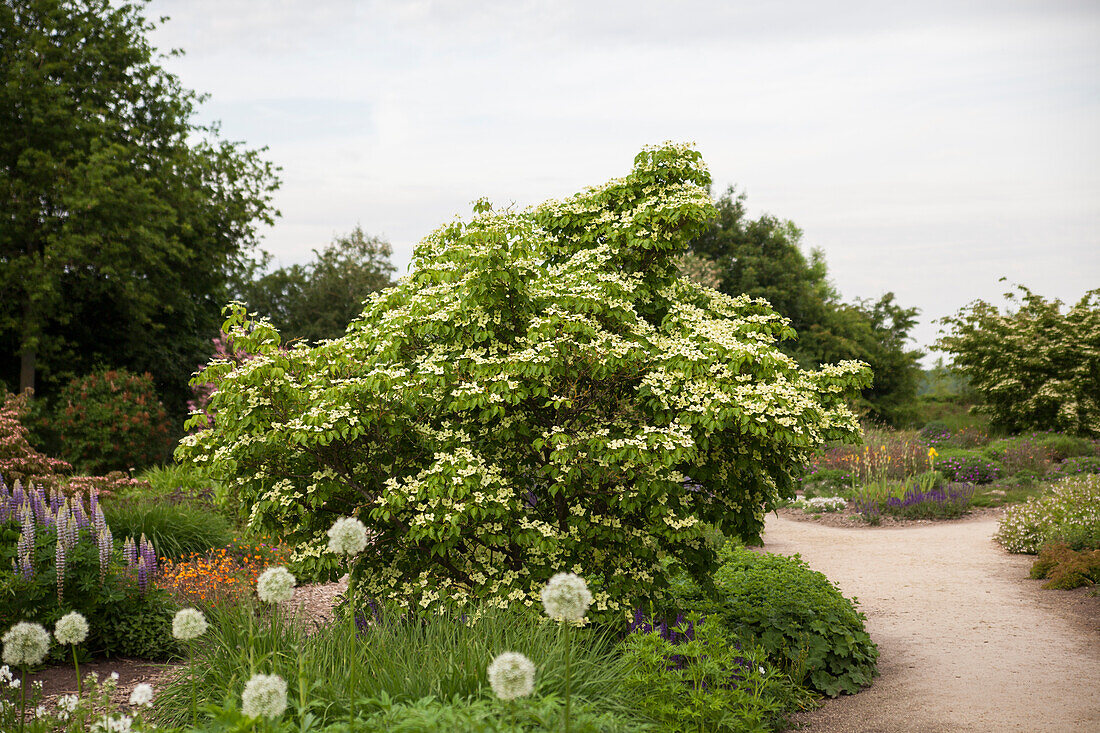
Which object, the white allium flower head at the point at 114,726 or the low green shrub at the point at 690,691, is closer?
the white allium flower head at the point at 114,726

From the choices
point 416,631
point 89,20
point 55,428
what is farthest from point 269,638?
point 89,20

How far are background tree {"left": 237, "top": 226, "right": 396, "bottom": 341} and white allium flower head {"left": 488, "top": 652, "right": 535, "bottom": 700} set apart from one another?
21.8 metres

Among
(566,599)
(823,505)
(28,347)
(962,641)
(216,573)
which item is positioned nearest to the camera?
(566,599)

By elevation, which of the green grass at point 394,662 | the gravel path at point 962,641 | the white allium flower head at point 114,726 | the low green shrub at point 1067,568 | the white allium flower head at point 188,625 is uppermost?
the white allium flower head at point 188,625

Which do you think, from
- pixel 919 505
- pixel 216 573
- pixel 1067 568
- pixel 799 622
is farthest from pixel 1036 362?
pixel 216 573

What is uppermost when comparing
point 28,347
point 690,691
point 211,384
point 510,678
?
point 28,347

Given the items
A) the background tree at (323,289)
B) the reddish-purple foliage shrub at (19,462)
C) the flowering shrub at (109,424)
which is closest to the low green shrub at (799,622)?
the reddish-purple foliage shrub at (19,462)

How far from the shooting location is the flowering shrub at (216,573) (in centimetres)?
606

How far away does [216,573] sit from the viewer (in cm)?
659

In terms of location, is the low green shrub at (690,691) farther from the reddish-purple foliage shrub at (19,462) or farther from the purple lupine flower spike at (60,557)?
the reddish-purple foliage shrub at (19,462)

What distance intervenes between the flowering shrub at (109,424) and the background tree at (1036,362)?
20229mm

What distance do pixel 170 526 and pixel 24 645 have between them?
5291mm

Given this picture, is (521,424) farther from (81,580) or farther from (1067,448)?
(1067,448)

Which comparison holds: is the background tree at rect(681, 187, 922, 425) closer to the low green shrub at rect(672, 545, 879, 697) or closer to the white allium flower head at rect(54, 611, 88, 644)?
the low green shrub at rect(672, 545, 879, 697)
